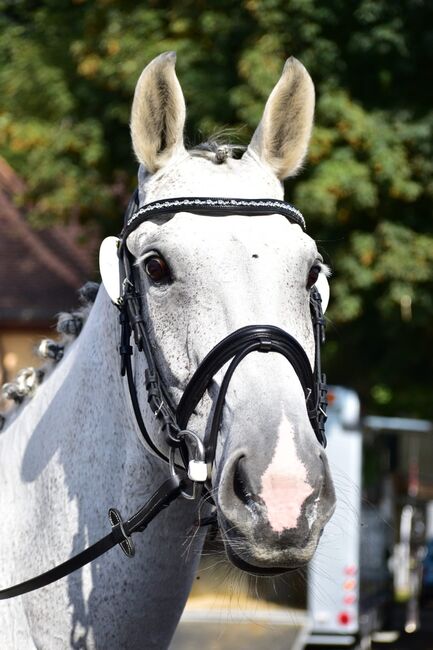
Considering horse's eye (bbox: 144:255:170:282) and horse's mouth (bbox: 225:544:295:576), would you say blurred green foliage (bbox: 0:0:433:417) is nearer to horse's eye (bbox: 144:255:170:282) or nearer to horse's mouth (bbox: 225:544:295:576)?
horse's eye (bbox: 144:255:170:282)

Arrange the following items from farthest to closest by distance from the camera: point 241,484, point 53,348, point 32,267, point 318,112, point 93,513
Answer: point 32,267, point 318,112, point 53,348, point 93,513, point 241,484

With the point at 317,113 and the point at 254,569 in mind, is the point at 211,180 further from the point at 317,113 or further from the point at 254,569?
the point at 317,113

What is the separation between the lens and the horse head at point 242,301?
2537 mm

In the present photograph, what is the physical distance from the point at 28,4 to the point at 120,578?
16951 mm

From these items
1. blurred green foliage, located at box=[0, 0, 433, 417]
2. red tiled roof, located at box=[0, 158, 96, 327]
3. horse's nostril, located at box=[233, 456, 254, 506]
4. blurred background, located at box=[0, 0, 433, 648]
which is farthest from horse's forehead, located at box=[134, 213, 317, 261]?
red tiled roof, located at box=[0, 158, 96, 327]

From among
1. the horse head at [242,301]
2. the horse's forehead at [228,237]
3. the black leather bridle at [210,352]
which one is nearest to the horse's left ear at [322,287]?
the horse head at [242,301]

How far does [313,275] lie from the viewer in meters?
3.01

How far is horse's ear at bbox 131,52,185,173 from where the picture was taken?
300cm

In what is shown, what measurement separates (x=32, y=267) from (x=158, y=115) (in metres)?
21.6

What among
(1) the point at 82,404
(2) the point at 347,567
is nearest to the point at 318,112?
(2) the point at 347,567

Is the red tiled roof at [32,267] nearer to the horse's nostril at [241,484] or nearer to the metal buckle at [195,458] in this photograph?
the metal buckle at [195,458]

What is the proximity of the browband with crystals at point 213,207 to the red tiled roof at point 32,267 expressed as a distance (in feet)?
65.2

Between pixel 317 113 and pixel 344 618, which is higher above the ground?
pixel 317 113

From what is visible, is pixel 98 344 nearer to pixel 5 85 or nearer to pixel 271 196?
pixel 271 196
